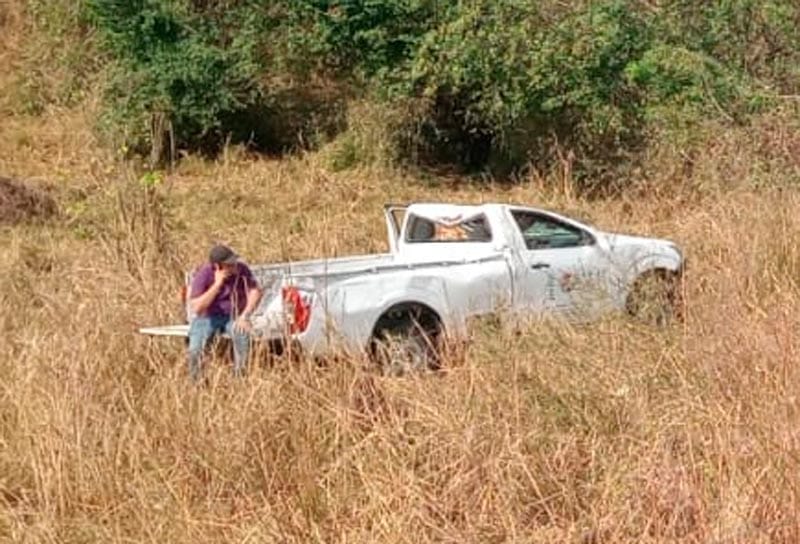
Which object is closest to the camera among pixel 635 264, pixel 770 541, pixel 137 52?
pixel 770 541

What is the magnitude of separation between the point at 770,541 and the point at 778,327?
141 cm

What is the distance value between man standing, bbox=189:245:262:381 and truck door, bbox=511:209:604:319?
83.9 inches

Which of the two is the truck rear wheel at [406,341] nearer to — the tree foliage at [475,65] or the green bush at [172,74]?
Answer: the tree foliage at [475,65]

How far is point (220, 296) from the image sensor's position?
8.98 meters

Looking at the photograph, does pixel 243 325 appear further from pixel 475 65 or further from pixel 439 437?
pixel 475 65

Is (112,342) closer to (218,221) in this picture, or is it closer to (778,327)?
(778,327)

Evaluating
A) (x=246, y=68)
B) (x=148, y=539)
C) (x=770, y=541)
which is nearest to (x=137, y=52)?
(x=246, y=68)

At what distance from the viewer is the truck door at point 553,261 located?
32.9 feet

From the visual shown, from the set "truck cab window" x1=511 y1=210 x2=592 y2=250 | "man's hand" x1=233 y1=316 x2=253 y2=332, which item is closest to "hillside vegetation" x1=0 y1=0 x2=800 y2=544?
"man's hand" x1=233 y1=316 x2=253 y2=332

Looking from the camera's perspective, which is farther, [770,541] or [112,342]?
[112,342]

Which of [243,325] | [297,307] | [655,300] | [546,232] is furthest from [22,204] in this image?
[655,300]

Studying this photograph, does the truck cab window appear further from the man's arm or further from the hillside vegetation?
the man's arm

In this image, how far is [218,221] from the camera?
16828mm

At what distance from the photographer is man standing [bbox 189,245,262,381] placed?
8.52 meters
